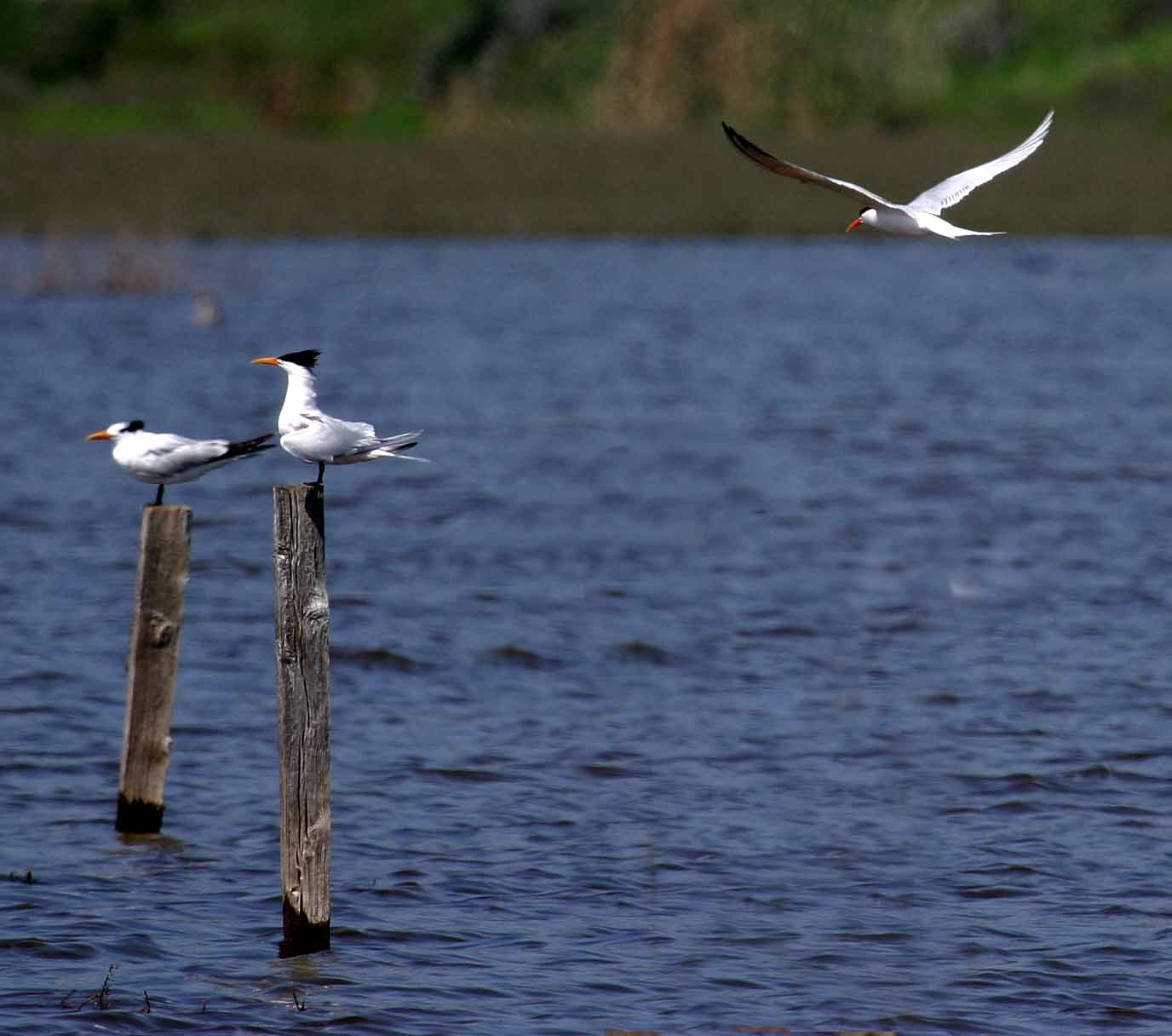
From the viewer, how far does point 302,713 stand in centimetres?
814

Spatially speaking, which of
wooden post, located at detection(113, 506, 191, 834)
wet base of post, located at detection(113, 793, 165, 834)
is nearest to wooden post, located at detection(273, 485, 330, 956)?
wooden post, located at detection(113, 506, 191, 834)

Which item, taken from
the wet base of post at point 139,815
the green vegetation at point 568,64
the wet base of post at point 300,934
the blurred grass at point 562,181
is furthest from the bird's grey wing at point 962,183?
the green vegetation at point 568,64

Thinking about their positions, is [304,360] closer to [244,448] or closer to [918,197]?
[244,448]

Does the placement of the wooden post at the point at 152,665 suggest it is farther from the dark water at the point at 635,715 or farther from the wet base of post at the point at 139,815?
the dark water at the point at 635,715

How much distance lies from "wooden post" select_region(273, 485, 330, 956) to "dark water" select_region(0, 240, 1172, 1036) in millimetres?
251

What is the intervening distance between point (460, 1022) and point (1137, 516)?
12.4 metres

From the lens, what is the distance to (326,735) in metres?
8.23

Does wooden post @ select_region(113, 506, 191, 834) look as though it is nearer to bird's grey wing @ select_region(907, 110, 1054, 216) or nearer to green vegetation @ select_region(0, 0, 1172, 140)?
bird's grey wing @ select_region(907, 110, 1054, 216)

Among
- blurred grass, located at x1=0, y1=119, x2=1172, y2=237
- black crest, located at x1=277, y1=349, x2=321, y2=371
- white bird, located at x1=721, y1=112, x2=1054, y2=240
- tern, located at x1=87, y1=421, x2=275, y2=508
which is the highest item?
white bird, located at x1=721, y1=112, x2=1054, y2=240

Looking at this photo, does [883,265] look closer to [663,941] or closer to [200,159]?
[200,159]

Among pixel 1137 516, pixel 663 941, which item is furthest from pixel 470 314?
pixel 663 941

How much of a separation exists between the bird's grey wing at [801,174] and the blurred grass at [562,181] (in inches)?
1563

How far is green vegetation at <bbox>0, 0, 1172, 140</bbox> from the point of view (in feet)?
181

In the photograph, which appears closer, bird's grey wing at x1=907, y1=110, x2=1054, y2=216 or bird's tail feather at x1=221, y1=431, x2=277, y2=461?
bird's grey wing at x1=907, y1=110, x2=1054, y2=216
